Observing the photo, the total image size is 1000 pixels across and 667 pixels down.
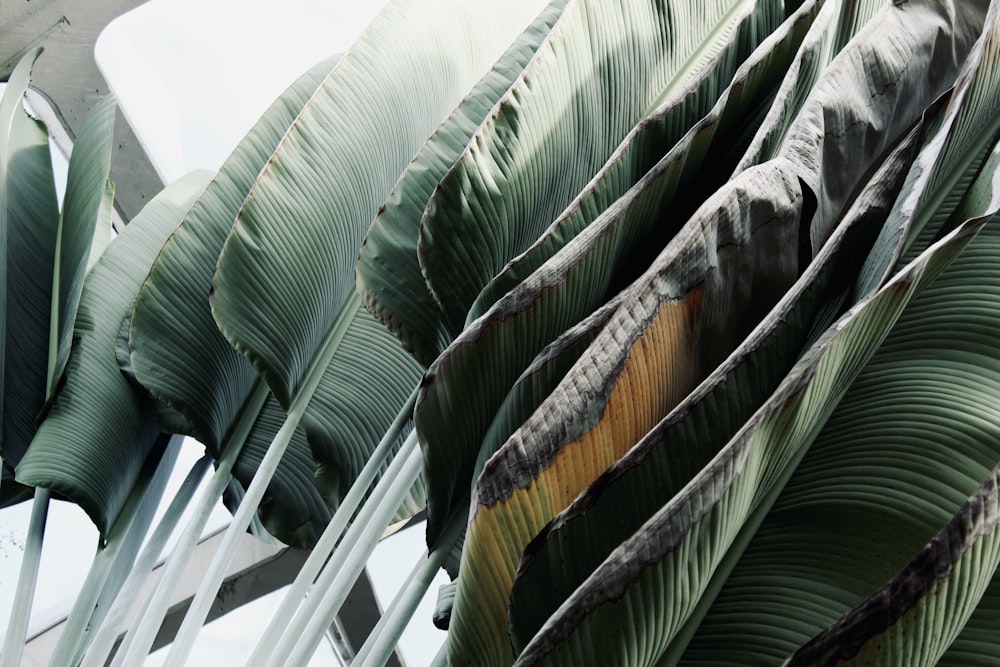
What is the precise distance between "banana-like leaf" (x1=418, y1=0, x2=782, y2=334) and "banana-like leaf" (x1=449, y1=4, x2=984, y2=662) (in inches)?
7.6

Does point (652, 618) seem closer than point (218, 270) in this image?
Yes

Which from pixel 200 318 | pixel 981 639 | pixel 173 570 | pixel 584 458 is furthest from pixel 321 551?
pixel 981 639

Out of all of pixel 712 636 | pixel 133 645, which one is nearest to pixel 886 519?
pixel 712 636

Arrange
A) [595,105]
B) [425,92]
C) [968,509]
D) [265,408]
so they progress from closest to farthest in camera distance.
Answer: [968,509]
[595,105]
[425,92]
[265,408]

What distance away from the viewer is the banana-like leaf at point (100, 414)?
2.93 ft

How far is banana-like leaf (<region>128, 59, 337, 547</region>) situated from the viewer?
0.87 meters

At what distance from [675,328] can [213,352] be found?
1.95 ft

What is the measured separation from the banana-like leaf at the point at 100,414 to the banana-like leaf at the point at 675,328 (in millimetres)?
573

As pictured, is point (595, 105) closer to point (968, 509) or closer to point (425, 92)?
point (425, 92)

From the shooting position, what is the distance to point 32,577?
2.93 ft

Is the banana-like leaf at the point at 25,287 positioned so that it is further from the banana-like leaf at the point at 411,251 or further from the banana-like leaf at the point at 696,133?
the banana-like leaf at the point at 696,133

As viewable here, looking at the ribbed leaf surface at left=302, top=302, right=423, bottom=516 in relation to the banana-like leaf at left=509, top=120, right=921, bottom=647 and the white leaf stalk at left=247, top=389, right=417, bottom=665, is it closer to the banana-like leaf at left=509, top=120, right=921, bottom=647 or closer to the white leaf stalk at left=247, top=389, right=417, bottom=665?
the white leaf stalk at left=247, top=389, right=417, bottom=665

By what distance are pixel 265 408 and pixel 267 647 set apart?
0.31 meters

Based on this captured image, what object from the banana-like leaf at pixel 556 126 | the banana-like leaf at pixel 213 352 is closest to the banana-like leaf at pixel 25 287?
the banana-like leaf at pixel 213 352
